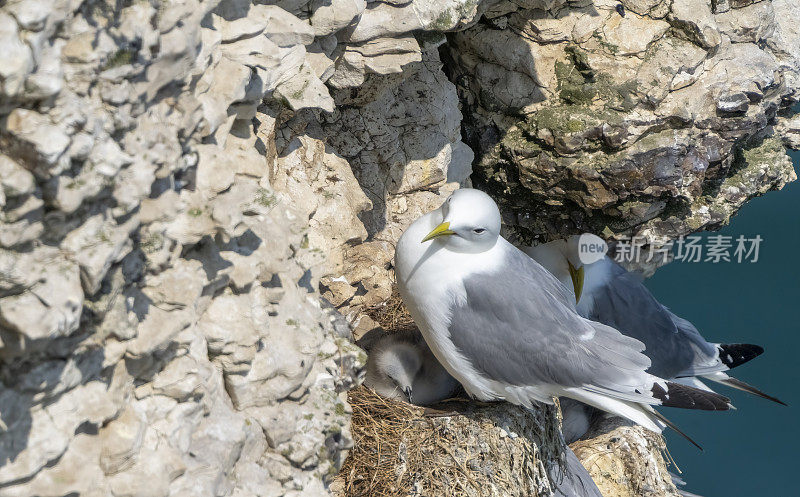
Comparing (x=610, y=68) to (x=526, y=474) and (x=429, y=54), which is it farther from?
(x=526, y=474)

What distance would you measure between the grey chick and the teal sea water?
2.63 metres

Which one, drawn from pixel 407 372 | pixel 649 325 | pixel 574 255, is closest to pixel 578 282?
pixel 574 255

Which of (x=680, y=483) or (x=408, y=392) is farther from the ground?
(x=408, y=392)

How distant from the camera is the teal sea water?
535cm

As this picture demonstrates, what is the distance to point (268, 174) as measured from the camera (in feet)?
8.17

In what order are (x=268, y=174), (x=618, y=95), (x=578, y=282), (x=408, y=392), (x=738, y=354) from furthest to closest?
1. (x=738, y=354)
2. (x=578, y=282)
3. (x=618, y=95)
4. (x=408, y=392)
5. (x=268, y=174)

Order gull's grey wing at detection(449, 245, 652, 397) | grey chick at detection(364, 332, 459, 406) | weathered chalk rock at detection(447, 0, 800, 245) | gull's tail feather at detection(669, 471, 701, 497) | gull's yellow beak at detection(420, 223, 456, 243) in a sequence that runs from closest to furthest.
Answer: gull's yellow beak at detection(420, 223, 456, 243)
gull's grey wing at detection(449, 245, 652, 397)
grey chick at detection(364, 332, 459, 406)
weathered chalk rock at detection(447, 0, 800, 245)
gull's tail feather at detection(669, 471, 701, 497)

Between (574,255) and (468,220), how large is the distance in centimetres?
128

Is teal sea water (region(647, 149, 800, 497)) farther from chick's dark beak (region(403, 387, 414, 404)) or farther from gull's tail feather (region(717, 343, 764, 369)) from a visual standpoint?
chick's dark beak (region(403, 387, 414, 404))

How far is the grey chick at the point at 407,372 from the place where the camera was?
3309 millimetres

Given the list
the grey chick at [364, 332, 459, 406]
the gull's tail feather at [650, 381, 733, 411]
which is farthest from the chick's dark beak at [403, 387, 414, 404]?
the gull's tail feather at [650, 381, 733, 411]

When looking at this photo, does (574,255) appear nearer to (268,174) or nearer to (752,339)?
(268,174)

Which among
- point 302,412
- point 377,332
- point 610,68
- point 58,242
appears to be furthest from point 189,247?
point 610,68


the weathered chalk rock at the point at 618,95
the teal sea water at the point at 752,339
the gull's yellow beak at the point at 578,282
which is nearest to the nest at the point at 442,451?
the gull's yellow beak at the point at 578,282
